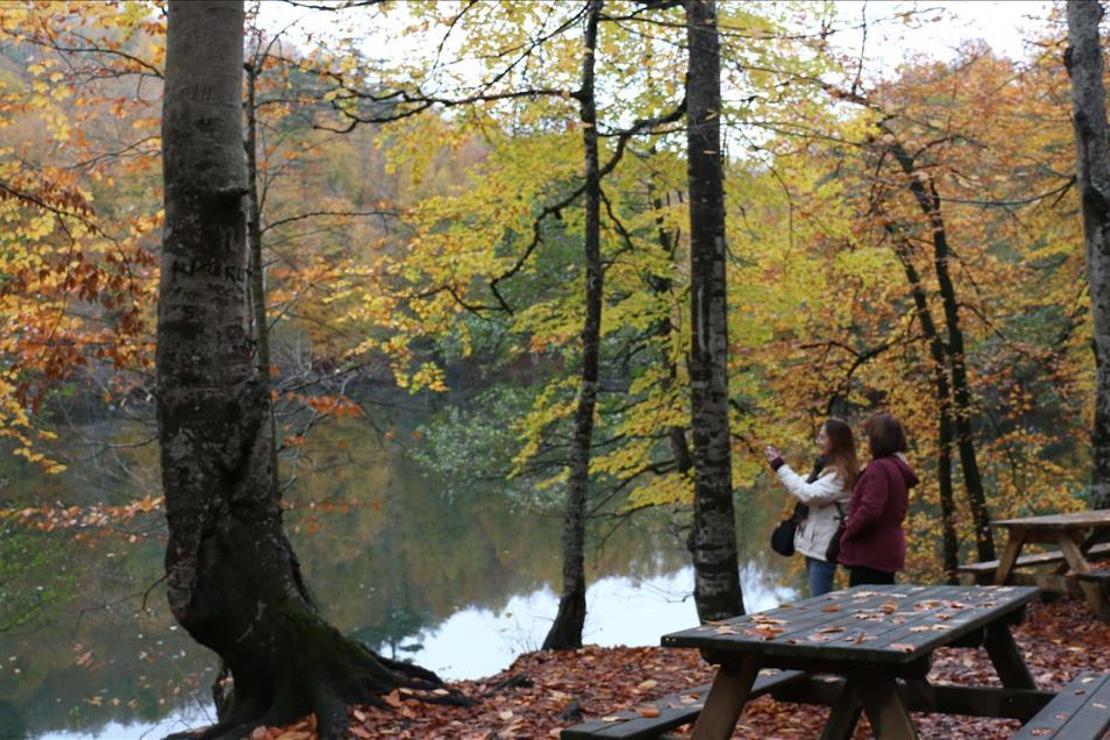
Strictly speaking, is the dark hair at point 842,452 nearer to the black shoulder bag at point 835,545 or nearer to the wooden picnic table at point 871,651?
the black shoulder bag at point 835,545

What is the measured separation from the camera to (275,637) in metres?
5.20

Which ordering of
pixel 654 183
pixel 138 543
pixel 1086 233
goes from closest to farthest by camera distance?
pixel 1086 233 → pixel 654 183 → pixel 138 543

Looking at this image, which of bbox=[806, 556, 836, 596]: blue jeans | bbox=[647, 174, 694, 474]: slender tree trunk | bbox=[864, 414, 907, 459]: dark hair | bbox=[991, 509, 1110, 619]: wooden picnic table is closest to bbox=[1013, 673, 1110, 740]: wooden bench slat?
bbox=[864, 414, 907, 459]: dark hair

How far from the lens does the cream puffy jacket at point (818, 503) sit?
265 inches

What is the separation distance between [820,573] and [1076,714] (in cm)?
286

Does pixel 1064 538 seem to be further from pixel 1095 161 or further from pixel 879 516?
pixel 1095 161

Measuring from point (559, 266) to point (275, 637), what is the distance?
41.6 ft

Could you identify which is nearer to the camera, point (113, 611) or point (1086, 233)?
point (1086, 233)

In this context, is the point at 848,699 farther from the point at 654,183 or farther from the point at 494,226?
the point at 654,183

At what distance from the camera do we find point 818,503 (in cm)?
677

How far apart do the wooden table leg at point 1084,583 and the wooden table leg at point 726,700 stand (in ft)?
17.1

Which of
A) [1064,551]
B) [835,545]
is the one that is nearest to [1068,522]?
[1064,551]

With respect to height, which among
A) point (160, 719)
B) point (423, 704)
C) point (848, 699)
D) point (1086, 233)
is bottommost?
point (160, 719)

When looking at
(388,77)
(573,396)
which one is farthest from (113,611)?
(388,77)
